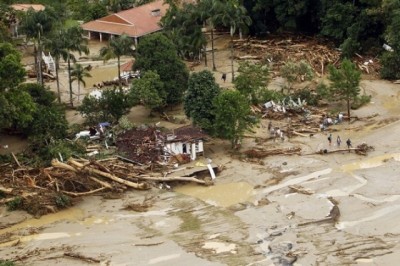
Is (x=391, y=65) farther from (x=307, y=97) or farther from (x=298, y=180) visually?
(x=298, y=180)

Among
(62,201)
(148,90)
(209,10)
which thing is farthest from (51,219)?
(209,10)

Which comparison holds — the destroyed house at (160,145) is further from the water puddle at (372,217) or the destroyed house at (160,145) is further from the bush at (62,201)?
the water puddle at (372,217)

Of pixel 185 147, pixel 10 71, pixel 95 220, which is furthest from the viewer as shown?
pixel 185 147

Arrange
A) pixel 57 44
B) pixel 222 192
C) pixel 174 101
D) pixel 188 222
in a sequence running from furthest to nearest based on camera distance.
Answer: pixel 174 101
pixel 57 44
pixel 222 192
pixel 188 222

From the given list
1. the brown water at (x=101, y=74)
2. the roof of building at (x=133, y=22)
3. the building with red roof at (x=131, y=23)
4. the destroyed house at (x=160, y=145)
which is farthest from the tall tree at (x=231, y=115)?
the roof of building at (x=133, y=22)

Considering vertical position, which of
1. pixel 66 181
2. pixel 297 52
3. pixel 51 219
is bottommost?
pixel 51 219

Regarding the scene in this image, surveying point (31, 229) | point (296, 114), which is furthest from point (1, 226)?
point (296, 114)

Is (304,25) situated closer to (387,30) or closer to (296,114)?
(387,30)
